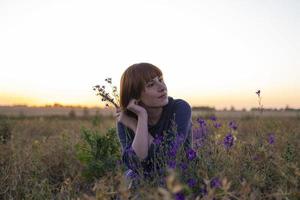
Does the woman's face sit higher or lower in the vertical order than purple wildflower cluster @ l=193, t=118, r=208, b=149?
higher

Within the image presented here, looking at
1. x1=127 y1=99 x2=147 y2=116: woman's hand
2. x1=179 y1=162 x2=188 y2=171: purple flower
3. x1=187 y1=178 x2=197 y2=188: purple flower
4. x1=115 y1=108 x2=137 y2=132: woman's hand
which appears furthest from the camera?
x1=115 y1=108 x2=137 y2=132: woman's hand

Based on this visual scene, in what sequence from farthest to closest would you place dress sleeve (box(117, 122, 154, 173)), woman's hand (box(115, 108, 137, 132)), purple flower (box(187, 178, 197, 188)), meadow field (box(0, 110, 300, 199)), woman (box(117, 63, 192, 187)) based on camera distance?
woman's hand (box(115, 108, 137, 132)) → woman (box(117, 63, 192, 187)) → dress sleeve (box(117, 122, 154, 173)) → purple flower (box(187, 178, 197, 188)) → meadow field (box(0, 110, 300, 199))

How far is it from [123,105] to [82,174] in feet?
4.23

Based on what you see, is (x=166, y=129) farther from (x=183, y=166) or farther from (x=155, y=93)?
(x=183, y=166)

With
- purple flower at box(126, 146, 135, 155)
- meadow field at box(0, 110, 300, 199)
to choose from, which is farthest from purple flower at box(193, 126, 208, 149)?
purple flower at box(126, 146, 135, 155)

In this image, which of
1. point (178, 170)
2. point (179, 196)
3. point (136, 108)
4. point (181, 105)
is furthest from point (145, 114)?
point (179, 196)

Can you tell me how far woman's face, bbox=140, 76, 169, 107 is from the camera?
3.58 meters

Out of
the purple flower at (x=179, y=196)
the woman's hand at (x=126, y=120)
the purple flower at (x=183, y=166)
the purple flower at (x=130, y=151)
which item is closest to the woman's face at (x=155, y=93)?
the woman's hand at (x=126, y=120)

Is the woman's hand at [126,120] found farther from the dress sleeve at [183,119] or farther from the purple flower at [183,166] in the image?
the purple flower at [183,166]

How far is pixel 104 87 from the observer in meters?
3.54

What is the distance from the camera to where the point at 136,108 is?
3.58m

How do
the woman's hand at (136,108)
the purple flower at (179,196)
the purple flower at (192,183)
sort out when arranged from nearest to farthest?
the purple flower at (179,196) → the purple flower at (192,183) → the woman's hand at (136,108)

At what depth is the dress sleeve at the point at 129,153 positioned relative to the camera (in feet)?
10.6

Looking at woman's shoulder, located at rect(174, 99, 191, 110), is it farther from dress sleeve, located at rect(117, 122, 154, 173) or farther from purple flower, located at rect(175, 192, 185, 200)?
purple flower, located at rect(175, 192, 185, 200)
